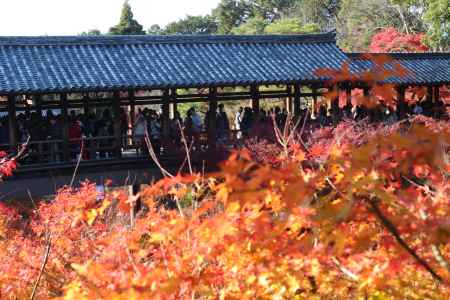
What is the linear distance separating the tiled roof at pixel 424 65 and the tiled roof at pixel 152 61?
140cm

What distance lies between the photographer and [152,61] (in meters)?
15.8

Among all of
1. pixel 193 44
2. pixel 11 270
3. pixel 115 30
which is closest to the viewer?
pixel 11 270

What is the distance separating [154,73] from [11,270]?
31.1 ft

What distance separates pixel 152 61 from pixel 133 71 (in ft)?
2.91

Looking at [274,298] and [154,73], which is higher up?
[154,73]

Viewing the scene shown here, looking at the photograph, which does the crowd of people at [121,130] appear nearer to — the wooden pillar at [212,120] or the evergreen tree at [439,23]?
the wooden pillar at [212,120]

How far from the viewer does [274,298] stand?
414 centimetres

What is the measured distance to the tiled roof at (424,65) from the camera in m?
18.9

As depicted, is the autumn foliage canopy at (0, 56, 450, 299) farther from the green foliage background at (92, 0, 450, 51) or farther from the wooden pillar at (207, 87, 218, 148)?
the green foliage background at (92, 0, 450, 51)

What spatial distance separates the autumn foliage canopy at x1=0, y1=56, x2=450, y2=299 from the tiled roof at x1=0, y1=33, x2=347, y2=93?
319 inches

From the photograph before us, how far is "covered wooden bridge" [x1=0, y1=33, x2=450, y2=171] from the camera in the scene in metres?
13.9

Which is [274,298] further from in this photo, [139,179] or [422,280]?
[139,179]

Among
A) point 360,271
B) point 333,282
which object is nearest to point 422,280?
point 333,282

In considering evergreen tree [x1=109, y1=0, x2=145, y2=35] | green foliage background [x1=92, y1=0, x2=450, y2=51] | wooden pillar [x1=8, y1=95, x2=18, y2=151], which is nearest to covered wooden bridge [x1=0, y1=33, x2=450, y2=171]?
wooden pillar [x1=8, y1=95, x2=18, y2=151]
